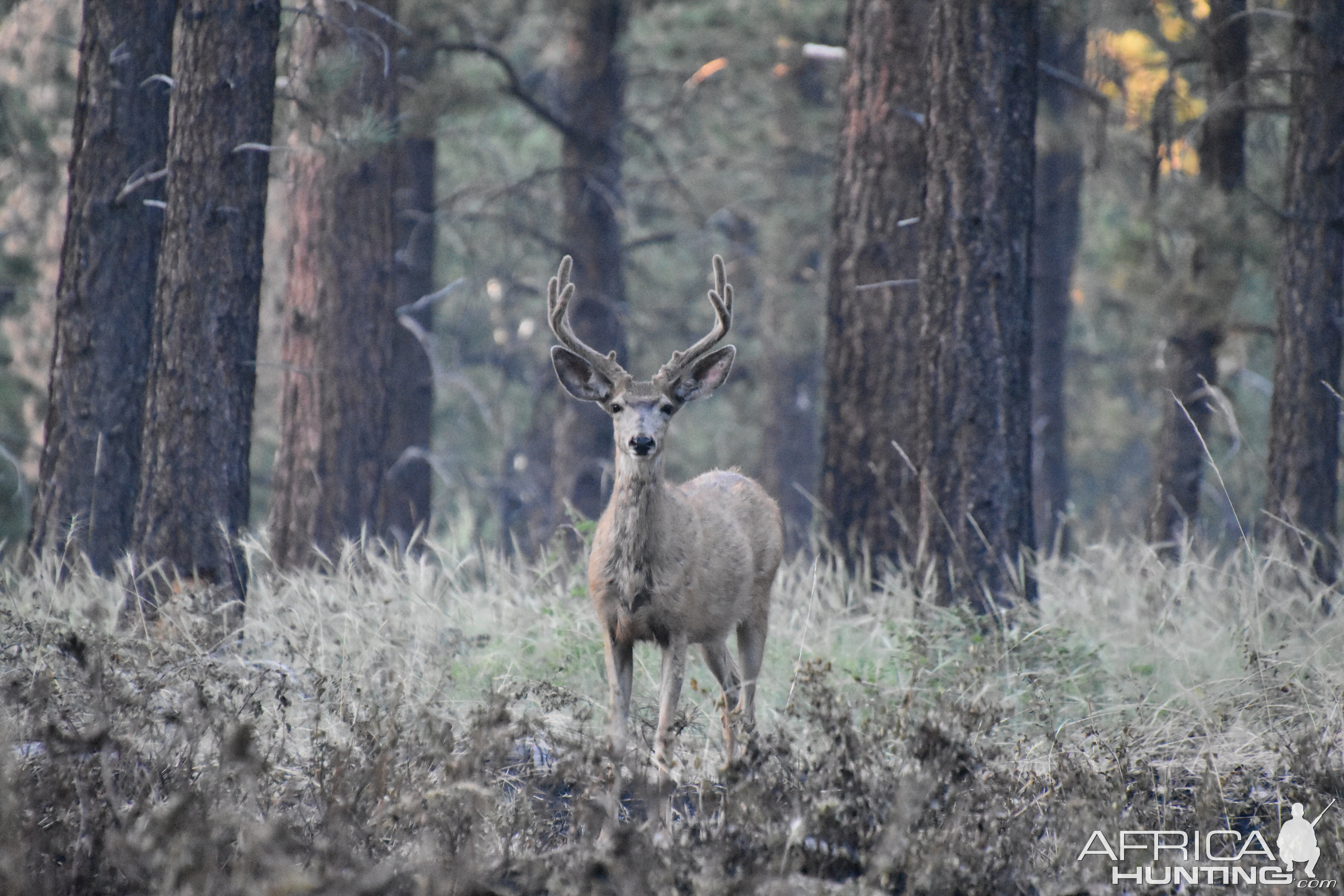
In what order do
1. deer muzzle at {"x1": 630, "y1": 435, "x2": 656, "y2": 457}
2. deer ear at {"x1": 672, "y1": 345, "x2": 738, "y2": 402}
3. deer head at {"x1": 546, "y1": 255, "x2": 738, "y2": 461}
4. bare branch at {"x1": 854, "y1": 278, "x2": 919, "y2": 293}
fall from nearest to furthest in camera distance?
deer muzzle at {"x1": 630, "y1": 435, "x2": 656, "y2": 457} → deer head at {"x1": 546, "y1": 255, "x2": 738, "y2": 461} → deer ear at {"x1": 672, "y1": 345, "x2": 738, "y2": 402} → bare branch at {"x1": 854, "y1": 278, "x2": 919, "y2": 293}

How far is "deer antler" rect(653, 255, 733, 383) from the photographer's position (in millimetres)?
6594

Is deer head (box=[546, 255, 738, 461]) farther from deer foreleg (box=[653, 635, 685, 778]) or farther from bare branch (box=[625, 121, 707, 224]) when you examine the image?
bare branch (box=[625, 121, 707, 224])

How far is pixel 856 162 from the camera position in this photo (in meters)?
10.4

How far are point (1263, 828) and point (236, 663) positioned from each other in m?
4.56

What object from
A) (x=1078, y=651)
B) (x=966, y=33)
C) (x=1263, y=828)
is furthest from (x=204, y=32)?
(x=1263, y=828)

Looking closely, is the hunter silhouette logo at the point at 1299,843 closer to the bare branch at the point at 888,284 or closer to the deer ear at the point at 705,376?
the deer ear at the point at 705,376

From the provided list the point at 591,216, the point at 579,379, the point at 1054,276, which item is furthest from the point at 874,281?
the point at 1054,276

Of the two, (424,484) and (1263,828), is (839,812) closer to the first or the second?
(1263,828)

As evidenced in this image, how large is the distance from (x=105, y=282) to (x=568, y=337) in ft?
12.5

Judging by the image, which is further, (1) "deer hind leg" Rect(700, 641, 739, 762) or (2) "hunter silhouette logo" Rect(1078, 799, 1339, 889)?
(1) "deer hind leg" Rect(700, 641, 739, 762)

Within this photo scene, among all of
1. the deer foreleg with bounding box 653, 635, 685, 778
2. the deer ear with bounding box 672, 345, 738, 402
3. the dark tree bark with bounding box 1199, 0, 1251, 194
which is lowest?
the deer foreleg with bounding box 653, 635, 685, 778

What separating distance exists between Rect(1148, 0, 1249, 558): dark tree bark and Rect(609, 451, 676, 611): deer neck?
223 inches

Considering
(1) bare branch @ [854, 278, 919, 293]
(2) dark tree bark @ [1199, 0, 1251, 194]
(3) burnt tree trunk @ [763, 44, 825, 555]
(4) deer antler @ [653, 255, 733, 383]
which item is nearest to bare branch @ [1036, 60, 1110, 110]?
(2) dark tree bark @ [1199, 0, 1251, 194]

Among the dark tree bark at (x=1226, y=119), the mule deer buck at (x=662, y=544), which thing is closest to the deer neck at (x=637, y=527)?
the mule deer buck at (x=662, y=544)
